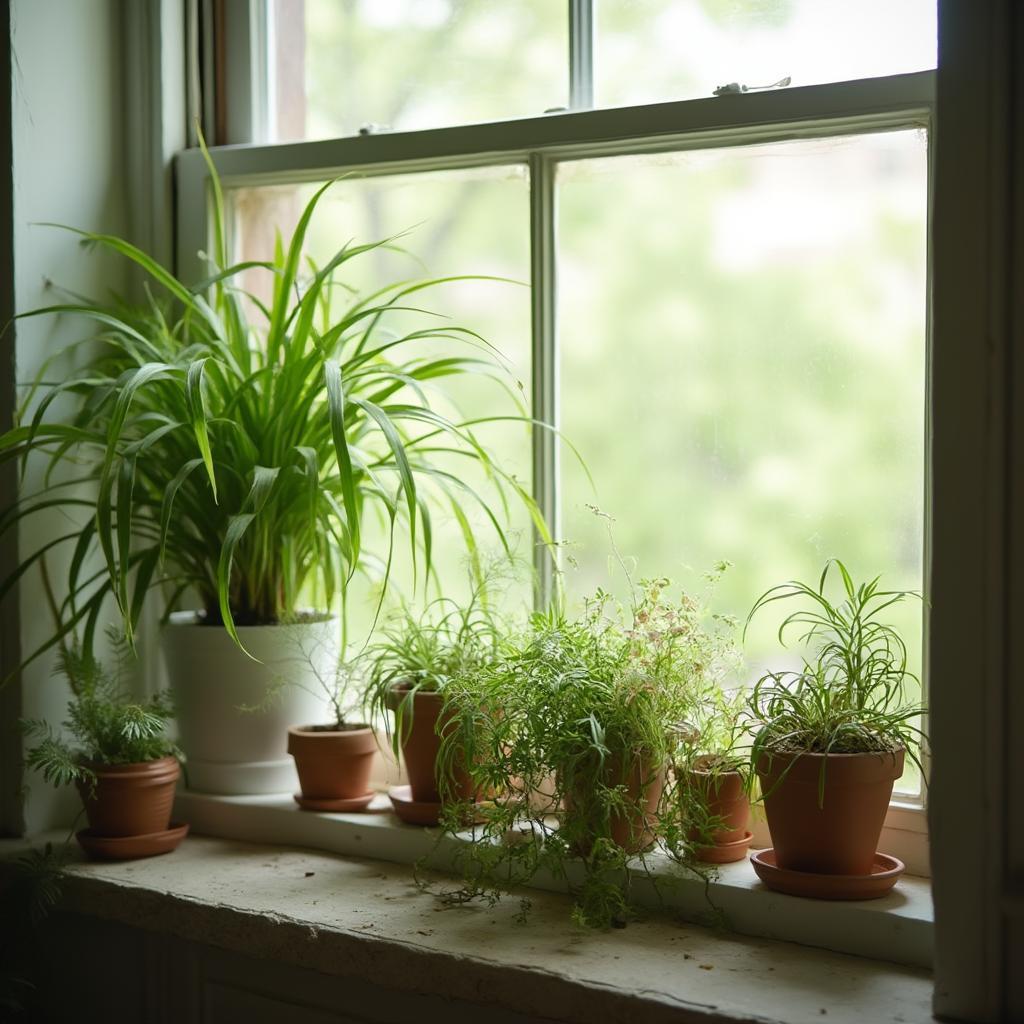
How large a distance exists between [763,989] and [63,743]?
1246 mm

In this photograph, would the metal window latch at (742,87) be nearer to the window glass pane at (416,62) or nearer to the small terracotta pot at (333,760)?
the window glass pane at (416,62)

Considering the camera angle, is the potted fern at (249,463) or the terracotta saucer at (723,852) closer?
the terracotta saucer at (723,852)

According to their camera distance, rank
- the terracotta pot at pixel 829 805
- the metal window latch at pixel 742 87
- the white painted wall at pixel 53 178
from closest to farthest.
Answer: the terracotta pot at pixel 829 805
the metal window latch at pixel 742 87
the white painted wall at pixel 53 178

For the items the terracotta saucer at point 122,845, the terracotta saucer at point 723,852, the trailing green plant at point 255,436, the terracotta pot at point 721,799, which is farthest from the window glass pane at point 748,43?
the terracotta saucer at point 122,845

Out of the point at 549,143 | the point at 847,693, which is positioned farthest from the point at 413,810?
the point at 549,143

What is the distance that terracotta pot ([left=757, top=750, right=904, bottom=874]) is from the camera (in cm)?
153

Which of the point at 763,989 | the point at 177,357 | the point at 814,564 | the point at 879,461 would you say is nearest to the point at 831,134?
the point at 879,461

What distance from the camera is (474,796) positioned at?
1.84m

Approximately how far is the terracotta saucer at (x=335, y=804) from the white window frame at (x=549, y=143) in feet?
1.50

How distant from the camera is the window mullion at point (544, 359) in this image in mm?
1922

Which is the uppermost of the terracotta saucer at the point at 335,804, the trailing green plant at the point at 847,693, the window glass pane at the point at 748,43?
the window glass pane at the point at 748,43

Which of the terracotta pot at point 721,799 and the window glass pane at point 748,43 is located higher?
the window glass pane at point 748,43

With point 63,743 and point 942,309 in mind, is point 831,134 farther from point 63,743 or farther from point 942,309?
point 63,743

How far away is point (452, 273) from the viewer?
2.05 m
